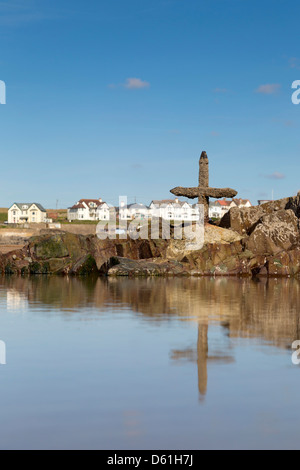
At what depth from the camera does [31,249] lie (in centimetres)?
3803

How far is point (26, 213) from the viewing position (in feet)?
478

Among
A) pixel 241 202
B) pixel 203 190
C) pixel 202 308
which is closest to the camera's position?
pixel 202 308

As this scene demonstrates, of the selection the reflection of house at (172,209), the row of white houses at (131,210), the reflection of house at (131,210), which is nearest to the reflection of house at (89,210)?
the row of white houses at (131,210)

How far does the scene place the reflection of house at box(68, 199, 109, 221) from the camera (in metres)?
154

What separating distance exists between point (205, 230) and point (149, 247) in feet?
13.3

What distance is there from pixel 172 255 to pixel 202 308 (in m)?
21.1

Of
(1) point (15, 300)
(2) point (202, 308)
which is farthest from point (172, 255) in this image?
(2) point (202, 308)

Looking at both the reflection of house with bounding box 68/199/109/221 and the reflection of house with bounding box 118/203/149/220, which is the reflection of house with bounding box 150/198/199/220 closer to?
the reflection of house with bounding box 118/203/149/220

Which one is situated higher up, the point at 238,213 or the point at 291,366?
the point at 238,213

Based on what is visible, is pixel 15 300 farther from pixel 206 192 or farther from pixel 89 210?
pixel 89 210
